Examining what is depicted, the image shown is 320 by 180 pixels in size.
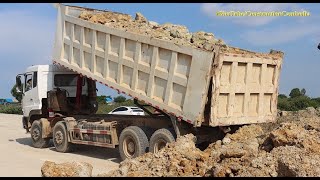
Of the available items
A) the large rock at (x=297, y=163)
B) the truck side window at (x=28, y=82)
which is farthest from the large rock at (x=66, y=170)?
the truck side window at (x=28, y=82)

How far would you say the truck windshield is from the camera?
13803 millimetres

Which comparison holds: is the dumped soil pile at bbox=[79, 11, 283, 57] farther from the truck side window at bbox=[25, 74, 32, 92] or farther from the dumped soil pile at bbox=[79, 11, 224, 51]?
the truck side window at bbox=[25, 74, 32, 92]

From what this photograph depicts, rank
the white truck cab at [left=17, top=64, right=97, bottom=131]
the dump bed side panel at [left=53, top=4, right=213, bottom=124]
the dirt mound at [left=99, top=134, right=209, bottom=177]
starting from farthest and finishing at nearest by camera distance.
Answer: the white truck cab at [left=17, top=64, right=97, bottom=131] < the dump bed side panel at [left=53, top=4, right=213, bottom=124] < the dirt mound at [left=99, top=134, right=209, bottom=177]

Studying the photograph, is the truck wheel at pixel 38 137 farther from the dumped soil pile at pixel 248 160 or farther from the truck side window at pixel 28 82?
the dumped soil pile at pixel 248 160

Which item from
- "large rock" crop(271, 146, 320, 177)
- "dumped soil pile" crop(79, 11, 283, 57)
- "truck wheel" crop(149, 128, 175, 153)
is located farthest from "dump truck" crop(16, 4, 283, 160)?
"large rock" crop(271, 146, 320, 177)

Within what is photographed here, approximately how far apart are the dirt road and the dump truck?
457 mm

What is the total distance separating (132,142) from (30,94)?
17.7 ft

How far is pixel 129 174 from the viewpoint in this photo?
18.6 ft

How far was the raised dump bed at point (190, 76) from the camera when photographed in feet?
28.3

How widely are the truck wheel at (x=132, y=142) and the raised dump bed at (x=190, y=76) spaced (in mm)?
770

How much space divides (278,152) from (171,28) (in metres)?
5.94

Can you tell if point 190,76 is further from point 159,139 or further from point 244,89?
point 159,139

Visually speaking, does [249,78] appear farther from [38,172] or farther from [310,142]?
[38,172]

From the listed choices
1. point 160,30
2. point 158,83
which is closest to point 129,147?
point 158,83
